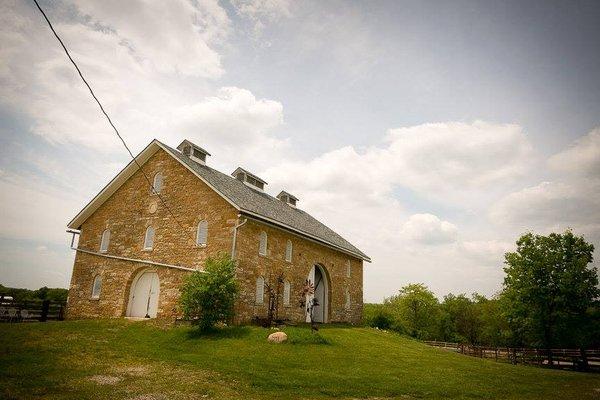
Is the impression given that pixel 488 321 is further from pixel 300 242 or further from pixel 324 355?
pixel 324 355

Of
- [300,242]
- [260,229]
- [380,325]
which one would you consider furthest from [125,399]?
[380,325]

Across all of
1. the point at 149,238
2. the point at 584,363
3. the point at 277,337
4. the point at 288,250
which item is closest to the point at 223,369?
the point at 277,337

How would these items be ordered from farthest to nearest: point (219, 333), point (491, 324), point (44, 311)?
point (491, 324) < point (44, 311) < point (219, 333)

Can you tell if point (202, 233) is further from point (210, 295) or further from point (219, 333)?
point (219, 333)

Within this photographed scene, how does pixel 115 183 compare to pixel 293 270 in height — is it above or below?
above

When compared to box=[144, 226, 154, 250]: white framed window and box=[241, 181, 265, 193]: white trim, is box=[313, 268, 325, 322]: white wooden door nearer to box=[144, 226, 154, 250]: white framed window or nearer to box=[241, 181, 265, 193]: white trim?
box=[241, 181, 265, 193]: white trim

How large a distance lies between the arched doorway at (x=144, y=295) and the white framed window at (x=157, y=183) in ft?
16.7

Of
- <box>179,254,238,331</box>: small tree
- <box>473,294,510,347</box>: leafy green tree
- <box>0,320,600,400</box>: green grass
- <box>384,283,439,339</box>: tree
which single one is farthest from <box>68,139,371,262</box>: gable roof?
<box>473,294,510,347</box>: leafy green tree

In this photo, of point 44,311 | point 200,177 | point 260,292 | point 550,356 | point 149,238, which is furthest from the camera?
point 550,356

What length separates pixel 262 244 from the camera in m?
21.1

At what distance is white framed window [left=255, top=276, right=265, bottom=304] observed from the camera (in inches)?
793

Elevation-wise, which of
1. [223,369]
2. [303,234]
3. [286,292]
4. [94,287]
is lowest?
[223,369]

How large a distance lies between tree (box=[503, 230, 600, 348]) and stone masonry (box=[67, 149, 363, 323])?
23116mm

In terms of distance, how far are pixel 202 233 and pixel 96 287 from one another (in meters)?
8.53
